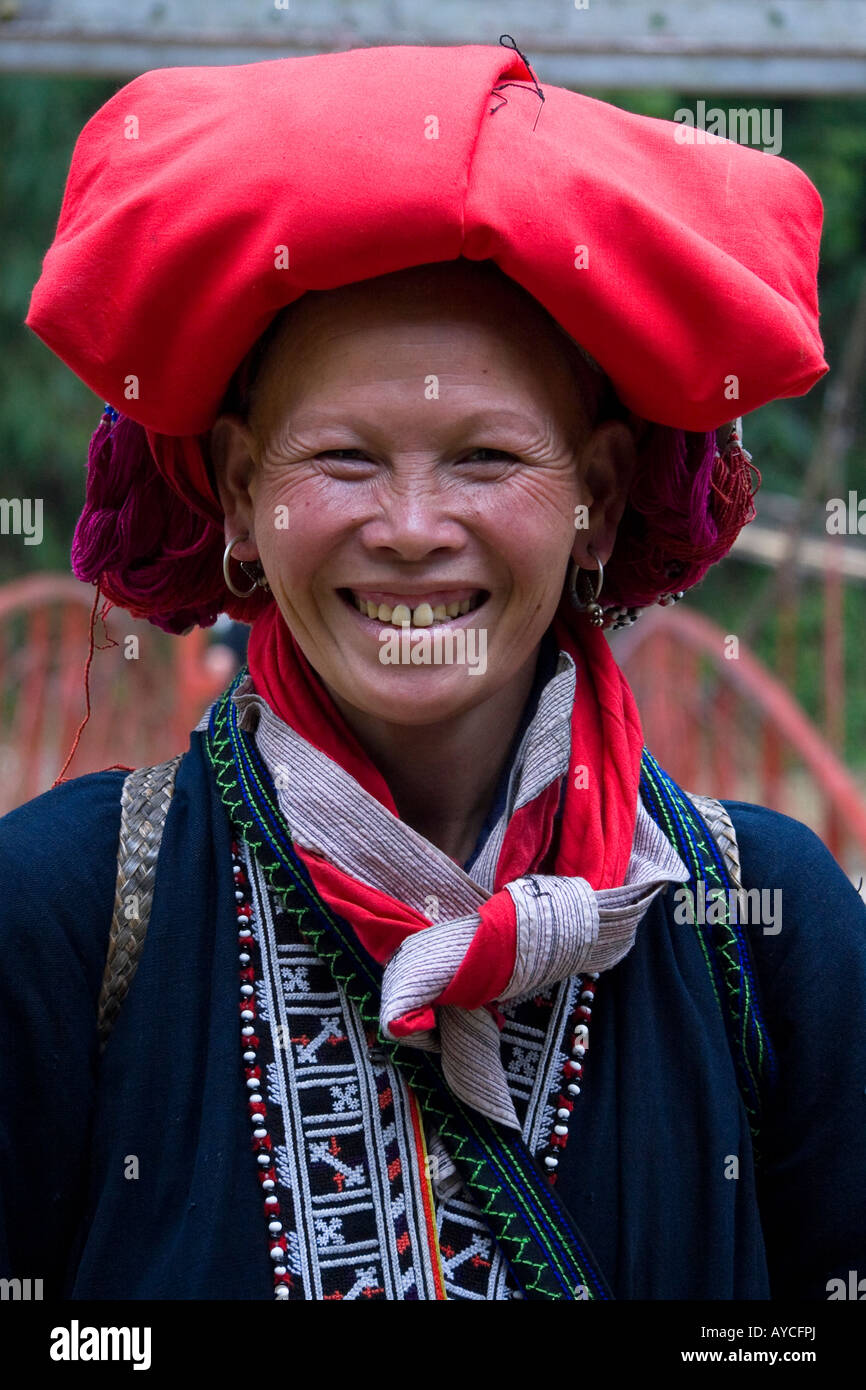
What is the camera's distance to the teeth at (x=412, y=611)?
4.48 ft

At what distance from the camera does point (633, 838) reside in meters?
1.48

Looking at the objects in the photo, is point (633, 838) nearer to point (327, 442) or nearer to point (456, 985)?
Result: point (456, 985)

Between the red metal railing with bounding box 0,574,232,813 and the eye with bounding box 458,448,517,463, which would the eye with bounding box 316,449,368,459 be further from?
the red metal railing with bounding box 0,574,232,813

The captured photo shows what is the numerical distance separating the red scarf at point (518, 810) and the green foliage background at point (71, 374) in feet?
27.0

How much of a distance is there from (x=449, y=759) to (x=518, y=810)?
11 centimetres

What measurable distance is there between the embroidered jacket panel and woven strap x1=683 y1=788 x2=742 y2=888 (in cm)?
2

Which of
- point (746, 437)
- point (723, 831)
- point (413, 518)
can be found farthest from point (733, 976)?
point (746, 437)

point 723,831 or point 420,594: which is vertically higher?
point 420,594

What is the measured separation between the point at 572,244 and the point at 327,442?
0.86 ft

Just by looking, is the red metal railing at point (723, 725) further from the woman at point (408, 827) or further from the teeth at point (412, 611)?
the teeth at point (412, 611)

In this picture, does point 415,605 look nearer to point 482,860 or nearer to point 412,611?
point 412,611

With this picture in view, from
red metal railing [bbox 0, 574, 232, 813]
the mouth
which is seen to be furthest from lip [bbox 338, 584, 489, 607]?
red metal railing [bbox 0, 574, 232, 813]

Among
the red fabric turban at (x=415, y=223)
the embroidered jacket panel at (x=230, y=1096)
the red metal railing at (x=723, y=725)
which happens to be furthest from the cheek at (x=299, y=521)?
the red metal railing at (x=723, y=725)

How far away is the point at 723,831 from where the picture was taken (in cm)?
153
